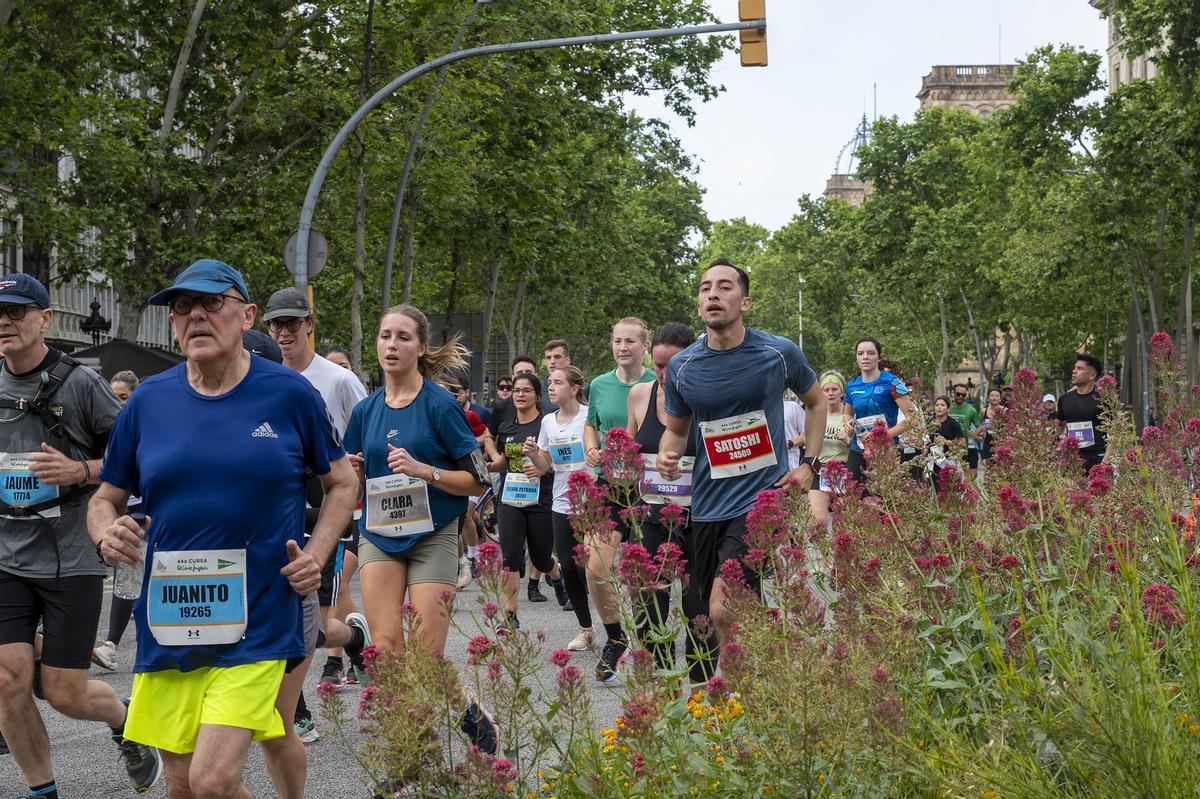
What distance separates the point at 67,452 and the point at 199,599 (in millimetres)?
1969

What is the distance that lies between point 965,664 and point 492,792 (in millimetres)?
1648

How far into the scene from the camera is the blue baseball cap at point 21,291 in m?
6.25

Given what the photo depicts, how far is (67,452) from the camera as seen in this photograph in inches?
254

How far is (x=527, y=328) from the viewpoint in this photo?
62.2m

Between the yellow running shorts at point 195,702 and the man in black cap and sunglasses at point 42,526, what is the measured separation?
167 cm

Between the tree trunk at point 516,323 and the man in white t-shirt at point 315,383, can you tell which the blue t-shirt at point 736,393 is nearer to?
the man in white t-shirt at point 315,383

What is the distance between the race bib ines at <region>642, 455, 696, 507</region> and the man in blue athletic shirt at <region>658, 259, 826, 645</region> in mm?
827

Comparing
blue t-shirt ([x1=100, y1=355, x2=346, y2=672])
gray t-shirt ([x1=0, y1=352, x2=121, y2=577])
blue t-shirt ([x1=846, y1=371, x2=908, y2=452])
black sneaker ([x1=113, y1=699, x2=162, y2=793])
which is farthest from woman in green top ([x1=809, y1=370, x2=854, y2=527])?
blue t-shirt ([x1=100, y1=355, x2=346, y2=672])

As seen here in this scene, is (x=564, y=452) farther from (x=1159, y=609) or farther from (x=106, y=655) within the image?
(x=1159, y=609)

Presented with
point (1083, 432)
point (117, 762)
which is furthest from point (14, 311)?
point (1083, 432)

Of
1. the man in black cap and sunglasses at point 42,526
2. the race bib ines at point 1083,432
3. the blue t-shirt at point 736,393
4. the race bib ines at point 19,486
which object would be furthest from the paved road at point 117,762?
the race bib ines at point 1083,432

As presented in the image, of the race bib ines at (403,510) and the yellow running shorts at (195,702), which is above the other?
the race bib ines at (403,510)

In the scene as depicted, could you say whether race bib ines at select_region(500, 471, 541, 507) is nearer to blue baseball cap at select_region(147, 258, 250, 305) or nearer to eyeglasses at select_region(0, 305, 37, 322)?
eyeglasses at select_region(0, 305, 37, 322)

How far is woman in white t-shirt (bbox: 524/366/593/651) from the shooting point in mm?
11234
